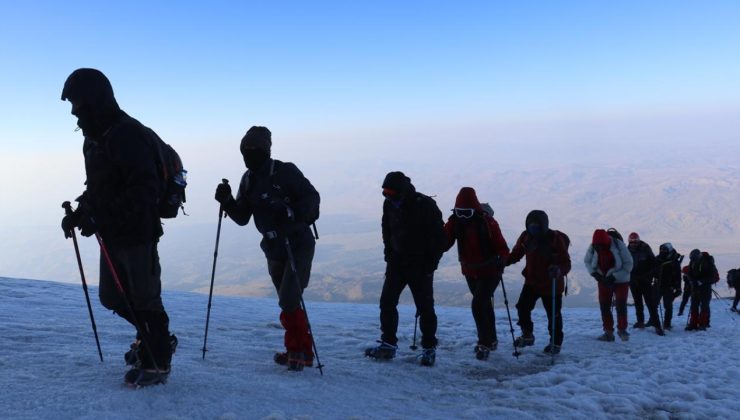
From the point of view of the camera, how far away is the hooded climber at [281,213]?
223 inches

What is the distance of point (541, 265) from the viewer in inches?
362

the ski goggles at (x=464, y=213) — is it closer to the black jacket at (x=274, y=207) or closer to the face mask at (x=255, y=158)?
the black jacket at (x=274, y=207)

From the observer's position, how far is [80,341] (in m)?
7.10

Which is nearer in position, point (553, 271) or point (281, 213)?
point (281, 213)

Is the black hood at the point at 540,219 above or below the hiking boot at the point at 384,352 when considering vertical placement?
above

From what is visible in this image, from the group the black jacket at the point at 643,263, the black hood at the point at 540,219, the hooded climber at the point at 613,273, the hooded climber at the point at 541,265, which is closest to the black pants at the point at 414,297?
the hooded climber at the point at 541,265

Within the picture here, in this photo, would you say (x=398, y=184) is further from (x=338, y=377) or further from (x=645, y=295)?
(x=645, y=295)

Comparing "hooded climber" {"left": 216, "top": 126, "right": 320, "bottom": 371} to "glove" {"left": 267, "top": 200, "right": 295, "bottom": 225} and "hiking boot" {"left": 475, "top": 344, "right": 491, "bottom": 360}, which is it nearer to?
"glove" {"left": 267, "top": 200, "right": 295, "bottom": 225}

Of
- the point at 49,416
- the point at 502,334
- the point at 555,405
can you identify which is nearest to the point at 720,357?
the point at 502,334

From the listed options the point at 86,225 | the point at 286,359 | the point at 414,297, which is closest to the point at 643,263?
the point at 414,297

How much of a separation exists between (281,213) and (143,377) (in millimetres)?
2042

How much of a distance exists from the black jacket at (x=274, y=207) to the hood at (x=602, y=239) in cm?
774

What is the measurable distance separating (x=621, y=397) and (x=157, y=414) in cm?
475

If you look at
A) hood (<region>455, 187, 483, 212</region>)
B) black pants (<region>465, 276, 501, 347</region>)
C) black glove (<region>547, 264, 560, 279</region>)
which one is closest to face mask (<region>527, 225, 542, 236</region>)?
black glove (<region>547, 264, 560, 279</region>)
